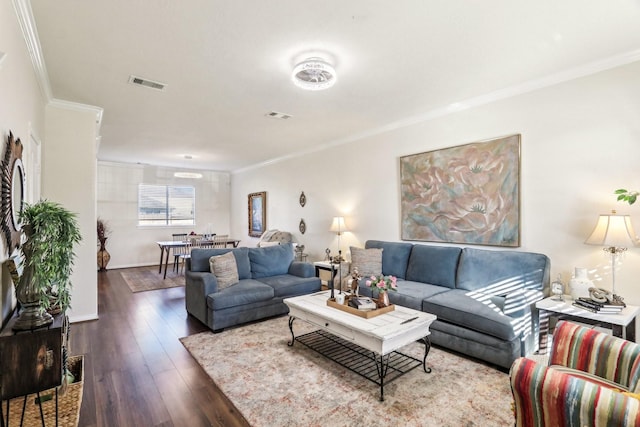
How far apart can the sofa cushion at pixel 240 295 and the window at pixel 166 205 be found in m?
5.49

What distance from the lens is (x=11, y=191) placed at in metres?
1.99

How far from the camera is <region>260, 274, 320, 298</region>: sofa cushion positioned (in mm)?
4059

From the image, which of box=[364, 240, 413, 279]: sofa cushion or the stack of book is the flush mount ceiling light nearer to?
box=[364, 240, 413, 279]: sofa cushion

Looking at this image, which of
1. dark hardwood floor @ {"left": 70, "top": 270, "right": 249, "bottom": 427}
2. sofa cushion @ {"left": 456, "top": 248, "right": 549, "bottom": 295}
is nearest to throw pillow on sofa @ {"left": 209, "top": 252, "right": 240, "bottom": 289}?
dark hardwood floor @ {"left": 70, "top": 270, "right": 249, "bottom": 427}

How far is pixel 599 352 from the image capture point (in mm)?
1655

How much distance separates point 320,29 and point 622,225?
2.84 meters

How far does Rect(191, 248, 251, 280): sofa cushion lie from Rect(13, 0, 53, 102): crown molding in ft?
7.53

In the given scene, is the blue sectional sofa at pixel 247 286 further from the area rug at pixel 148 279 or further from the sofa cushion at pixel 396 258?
the area rug at pixel 148 279

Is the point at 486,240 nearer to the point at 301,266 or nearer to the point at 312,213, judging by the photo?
the point at 301,266

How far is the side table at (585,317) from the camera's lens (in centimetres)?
238

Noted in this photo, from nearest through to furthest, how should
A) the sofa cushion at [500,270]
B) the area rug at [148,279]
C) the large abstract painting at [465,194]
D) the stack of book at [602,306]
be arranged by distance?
the stack of book at [602,306] < the sofa cushion at [500,270] < the large abstract painting at [465,194] < the area rug at [148,279]

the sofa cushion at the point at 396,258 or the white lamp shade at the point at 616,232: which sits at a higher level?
the white lamp shade at the point at 616,232

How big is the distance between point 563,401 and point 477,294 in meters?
2.48

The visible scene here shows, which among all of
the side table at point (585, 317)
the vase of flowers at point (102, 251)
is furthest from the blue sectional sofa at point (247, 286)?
the vase of flowers at point (102, 251)
